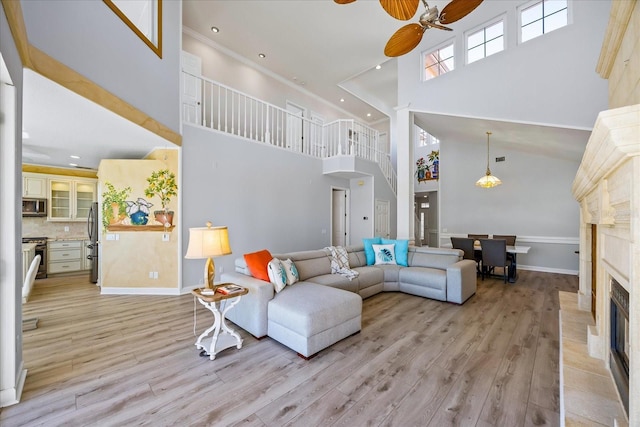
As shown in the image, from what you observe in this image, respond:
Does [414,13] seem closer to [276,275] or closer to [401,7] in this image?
[401,7]

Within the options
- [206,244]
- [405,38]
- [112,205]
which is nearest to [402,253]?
[405,38]

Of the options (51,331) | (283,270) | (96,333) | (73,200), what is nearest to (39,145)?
(73,200)

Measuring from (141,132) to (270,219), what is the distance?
2883 mm

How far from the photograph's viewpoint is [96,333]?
299cm

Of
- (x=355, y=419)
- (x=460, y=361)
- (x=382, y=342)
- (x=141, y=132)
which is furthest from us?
(x=141, y=132)

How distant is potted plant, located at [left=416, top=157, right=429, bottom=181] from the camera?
910 cm

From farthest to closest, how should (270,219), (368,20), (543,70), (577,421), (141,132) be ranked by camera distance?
(270,219)
(368,20)
(543,70)
(141,132)
(577,421)

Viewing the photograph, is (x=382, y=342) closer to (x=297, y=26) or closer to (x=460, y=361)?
(x=460, y=361)

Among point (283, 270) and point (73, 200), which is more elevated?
point (73, 200)

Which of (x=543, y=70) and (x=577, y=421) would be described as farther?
(x=543, y=70)

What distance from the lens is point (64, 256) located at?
19.2 feet

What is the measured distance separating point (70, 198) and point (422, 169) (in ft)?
32.2

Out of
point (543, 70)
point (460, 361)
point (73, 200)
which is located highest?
point (543, 70)

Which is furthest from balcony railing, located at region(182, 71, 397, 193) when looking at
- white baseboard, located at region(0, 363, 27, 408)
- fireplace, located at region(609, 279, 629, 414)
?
fireplace, located at region(609, 279, 629, 414)
